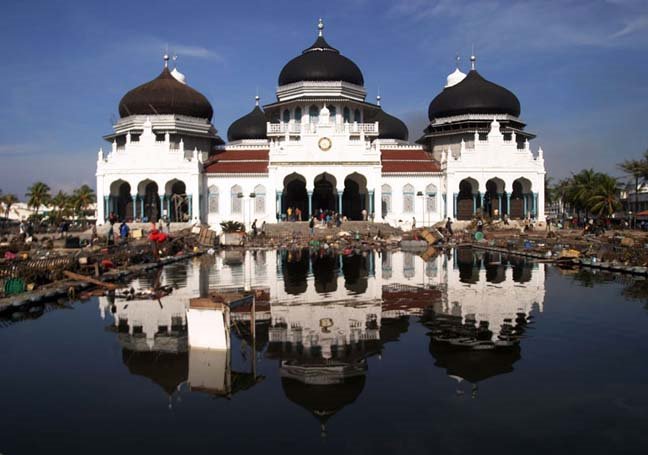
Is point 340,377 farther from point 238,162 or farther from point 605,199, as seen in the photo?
point 605,199

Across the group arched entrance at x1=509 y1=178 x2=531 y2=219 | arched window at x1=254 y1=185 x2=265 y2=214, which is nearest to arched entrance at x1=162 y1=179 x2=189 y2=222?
arched window at x1=254 y1=185 x2=265 y2=214

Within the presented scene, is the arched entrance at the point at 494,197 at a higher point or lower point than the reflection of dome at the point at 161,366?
higher

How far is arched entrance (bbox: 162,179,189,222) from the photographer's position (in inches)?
1749

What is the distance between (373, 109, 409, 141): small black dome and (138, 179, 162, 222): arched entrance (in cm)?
2110

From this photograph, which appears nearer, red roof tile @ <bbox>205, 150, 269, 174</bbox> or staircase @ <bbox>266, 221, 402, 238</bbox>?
staircase @ <bbox>266, 221, 402, 238</bbox>

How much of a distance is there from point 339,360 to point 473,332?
3.10 m

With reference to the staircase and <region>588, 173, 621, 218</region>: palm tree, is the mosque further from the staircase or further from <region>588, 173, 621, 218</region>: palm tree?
<region>588, 173, 621, 218</region>: palm tree

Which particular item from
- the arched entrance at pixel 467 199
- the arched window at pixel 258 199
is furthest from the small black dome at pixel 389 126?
the arched window at pixel 258 199

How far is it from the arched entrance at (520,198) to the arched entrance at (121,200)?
3029 centimetres

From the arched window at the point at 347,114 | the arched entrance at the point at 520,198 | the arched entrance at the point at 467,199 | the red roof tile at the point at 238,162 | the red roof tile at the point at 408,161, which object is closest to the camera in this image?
the red roof tile at the point at 238,162

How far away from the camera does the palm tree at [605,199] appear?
4878 centimetres

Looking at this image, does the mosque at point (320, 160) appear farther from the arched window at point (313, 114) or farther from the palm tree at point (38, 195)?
the palm tree at point (38, 195)

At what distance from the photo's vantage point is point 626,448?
226 inches

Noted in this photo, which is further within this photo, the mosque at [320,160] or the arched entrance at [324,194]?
the arched entrance at [324,194]
